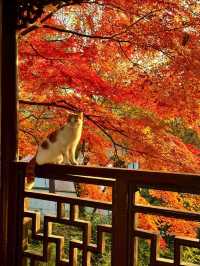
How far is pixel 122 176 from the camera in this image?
2215 mm

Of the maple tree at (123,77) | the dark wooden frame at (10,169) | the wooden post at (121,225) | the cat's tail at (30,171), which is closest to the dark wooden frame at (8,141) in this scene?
the dark wooden frame at (10,169)

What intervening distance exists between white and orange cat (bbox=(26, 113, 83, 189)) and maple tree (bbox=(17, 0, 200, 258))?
119 cm

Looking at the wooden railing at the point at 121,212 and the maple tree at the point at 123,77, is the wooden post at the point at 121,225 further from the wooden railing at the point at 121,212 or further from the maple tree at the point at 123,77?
the maple tree at the point at 123,77

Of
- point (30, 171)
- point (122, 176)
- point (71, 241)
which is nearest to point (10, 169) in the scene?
point (30, 171)

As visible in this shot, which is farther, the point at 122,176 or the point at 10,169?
the point at 10,169

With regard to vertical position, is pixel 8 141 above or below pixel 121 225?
above

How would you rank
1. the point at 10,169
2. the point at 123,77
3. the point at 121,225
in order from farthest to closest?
the point at 123,77
the point at 10,169
the point at 121,225

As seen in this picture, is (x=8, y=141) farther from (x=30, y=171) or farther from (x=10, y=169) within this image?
(x=30, y=171)

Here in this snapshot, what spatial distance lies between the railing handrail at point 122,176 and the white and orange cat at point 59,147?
53mm

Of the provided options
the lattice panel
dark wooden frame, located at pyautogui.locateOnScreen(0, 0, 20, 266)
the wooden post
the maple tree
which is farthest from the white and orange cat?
the maple tree

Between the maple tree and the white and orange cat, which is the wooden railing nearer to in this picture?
the white and orange cat

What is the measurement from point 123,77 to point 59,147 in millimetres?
1462

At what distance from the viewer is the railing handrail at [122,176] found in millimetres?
2000

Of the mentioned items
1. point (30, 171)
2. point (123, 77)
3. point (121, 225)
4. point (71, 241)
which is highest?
point (123, 77)
